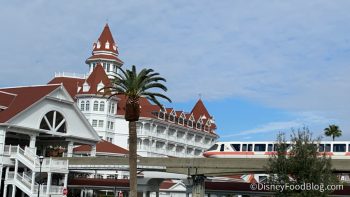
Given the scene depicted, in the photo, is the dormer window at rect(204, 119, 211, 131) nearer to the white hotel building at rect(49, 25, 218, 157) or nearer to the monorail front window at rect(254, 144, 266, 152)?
the white hotel building at rect(49, 25, 218, 157)

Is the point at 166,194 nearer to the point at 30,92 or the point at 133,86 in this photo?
the point at 30,92

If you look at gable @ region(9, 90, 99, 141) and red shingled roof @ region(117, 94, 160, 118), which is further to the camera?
red shingled roof @ region(117, 94, 160, 118)

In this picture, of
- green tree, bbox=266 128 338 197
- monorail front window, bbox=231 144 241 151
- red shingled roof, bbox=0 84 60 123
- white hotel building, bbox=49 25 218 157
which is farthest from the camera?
white hotel building, bbox=49 25 218 157

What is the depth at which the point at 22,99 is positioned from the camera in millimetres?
64938

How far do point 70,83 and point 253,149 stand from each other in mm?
64927

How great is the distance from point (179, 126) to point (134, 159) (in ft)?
261

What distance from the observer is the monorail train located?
2186 inches

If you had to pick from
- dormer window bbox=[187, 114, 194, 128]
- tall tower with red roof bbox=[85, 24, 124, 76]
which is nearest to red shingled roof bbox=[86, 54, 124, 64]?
tall tower with red roof bbox=[85, 24, 124, 76]

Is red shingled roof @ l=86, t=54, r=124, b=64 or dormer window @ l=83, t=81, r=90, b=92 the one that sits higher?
red shingled roof @ l=86, t=54, r=124, b=64

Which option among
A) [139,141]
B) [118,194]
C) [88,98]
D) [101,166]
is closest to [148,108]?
[139,141]

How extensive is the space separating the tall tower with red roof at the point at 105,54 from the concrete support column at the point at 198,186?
72.3 meters

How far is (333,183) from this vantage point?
1433 inches

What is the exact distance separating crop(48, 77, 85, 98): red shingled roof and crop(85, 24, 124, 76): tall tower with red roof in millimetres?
5669

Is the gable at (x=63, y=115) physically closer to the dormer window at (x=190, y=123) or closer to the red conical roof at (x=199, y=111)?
the dormer window at (x=190, y=123)
